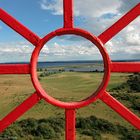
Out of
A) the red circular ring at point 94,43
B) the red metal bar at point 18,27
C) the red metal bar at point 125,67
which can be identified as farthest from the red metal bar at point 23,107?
the red metal bar at point 125,67

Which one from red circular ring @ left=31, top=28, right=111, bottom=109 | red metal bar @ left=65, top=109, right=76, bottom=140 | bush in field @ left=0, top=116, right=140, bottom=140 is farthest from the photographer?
bush in field @ left=0, top=116, right=140, bottom=140

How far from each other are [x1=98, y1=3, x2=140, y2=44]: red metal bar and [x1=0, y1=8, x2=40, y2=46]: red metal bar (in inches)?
39.6

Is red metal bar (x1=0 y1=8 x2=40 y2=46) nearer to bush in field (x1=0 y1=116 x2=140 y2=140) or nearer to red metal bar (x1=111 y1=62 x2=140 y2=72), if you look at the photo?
red metal bar (x1=111 y1=62 x2=140 y2=72)

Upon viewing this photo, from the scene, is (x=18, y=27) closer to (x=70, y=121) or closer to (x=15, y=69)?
(x=15, y=69)

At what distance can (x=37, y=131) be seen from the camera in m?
25.5

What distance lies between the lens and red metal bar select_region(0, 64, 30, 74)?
21.4 ft

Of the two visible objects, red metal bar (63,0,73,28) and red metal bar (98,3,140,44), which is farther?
red metal bar (63,0,73,28)

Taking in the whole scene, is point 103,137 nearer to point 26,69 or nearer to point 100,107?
point 100,107

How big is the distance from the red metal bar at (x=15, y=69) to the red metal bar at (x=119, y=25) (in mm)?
1236

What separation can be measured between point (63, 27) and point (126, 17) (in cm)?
97

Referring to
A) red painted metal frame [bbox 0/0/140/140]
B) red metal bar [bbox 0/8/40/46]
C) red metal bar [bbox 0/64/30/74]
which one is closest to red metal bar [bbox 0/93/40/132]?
red painted metal frame [bbox 0/0/140/140]

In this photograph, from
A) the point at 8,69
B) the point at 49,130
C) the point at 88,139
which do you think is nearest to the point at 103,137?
the point at 88,139

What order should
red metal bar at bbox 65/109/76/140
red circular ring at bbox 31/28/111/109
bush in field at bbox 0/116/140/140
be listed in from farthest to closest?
bush in field at bbox 0/116/140/140, red metal bar at bbox 65/109/76/140, red circular ring at bbox 31/28/111/109

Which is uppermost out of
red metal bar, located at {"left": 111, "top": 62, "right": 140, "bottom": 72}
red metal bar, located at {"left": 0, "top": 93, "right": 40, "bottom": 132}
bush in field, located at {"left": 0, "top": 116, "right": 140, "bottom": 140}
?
bush in field, located at {"left": 0, "top": 116, "right": 140, "bottom": 140}
